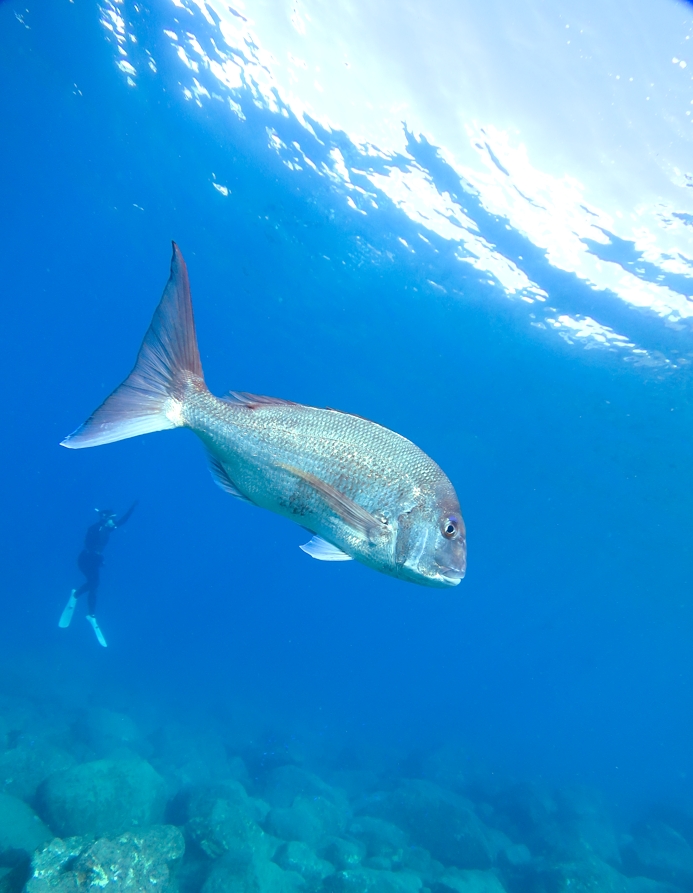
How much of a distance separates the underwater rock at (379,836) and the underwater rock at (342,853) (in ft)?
→ 1.39

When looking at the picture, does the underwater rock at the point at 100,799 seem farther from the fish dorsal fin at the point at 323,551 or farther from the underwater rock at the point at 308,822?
the fish dorsal fin at the point at 323,551

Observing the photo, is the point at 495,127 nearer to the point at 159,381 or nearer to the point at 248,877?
the point at 159,381

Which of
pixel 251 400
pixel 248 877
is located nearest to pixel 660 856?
pixel 248 877

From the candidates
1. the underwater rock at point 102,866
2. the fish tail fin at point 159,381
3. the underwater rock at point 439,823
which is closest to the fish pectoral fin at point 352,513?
the fish tail fin at point 159,381

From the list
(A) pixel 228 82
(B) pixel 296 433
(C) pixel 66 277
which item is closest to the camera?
(B) pixel 296 433

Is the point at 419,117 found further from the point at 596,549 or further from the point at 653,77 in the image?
the point at 596,549

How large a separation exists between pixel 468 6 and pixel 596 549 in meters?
33.5

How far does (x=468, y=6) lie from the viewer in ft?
32.9

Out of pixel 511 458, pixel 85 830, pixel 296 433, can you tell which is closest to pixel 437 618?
pixel 511 458

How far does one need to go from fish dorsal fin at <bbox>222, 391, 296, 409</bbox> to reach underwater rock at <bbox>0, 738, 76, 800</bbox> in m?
10.4

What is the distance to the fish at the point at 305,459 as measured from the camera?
2.06m

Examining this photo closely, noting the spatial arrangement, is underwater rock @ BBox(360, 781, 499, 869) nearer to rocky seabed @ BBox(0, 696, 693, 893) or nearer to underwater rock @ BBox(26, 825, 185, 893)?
rocky seabed @ BBox(0, 696, 693, 893)

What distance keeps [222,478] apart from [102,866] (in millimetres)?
6256

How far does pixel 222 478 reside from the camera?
246 centimetres
